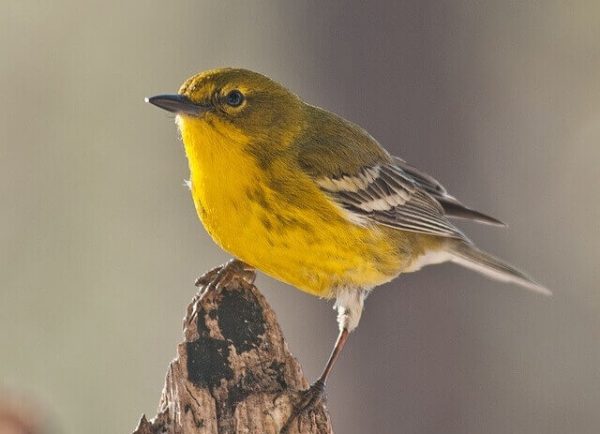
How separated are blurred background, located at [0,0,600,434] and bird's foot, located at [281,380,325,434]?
11.2ft

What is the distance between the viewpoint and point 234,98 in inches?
220

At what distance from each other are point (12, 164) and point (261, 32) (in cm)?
279

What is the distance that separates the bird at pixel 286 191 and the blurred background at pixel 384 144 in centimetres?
230

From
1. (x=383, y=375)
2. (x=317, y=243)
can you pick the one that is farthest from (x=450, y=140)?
(x=317, y=243)

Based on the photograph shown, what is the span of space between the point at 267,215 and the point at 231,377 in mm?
952

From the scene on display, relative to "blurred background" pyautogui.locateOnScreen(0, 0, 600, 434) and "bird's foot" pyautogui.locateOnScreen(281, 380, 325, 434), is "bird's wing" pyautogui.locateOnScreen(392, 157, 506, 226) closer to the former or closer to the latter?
"blurred background" pyautogui.locateOnScreen(0, 0, 600, 434)

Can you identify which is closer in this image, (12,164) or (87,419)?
(87,419)

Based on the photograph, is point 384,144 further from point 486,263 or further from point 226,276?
point 226,276

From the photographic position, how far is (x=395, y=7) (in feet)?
28.6

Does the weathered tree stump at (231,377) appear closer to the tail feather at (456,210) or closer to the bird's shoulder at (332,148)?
the bird's shoulder at (332,148)

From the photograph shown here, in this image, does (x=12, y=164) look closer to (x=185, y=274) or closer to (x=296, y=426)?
(x=185, y=274)

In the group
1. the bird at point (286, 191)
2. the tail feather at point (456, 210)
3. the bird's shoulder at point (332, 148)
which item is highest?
the tail feather at point (456, 210)

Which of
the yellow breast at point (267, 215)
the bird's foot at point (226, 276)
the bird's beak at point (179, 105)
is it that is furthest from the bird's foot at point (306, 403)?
the bird's beak at point (179, 105)

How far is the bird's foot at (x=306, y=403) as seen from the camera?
4.68 meters
